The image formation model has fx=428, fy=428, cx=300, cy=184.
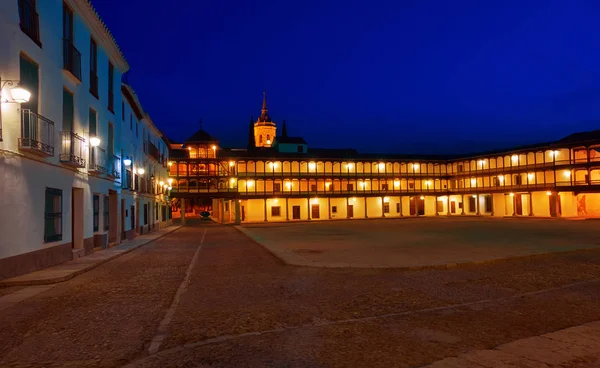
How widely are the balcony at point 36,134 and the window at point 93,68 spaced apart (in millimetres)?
5520

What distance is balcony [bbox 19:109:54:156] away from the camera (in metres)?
11.7

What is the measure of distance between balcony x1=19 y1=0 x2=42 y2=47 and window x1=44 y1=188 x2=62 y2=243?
4.67m

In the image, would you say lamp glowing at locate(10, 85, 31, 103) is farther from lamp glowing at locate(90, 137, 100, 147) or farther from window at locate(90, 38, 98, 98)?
window at locate(90, 38, 98, 98)

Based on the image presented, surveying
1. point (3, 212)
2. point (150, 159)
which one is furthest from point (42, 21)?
point (150, 159)

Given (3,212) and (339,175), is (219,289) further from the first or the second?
(339,175)

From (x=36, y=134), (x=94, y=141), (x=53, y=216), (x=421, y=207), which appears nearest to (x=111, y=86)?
(x=94, y=141)

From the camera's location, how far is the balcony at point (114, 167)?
21.2 meters

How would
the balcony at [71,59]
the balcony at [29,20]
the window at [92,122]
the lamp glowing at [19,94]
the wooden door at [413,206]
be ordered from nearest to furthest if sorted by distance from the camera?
the lamp glowing at [19,94] < the balcony at [29,20] < the balcony at [71,59] < the window at [92,122] < the wooden door at [413,206]

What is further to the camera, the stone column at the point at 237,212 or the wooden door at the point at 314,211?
the wooden door at the point at 314,211

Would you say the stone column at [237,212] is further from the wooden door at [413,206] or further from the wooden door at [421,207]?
the wooden door at [421,207]

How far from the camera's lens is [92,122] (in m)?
18.8

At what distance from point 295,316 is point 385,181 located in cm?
6004

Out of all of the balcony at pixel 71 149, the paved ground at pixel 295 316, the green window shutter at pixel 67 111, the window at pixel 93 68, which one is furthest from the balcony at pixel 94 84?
the paved ground at pixel 295 316

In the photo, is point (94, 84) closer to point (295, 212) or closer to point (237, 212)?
point (237, 212)
